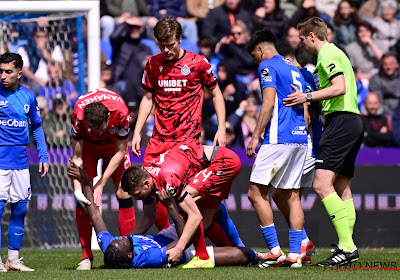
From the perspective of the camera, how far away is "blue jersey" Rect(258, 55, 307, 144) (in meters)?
6.85

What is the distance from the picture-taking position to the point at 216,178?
6926 millimetres

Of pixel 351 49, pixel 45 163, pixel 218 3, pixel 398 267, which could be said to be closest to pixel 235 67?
pixel 218 3

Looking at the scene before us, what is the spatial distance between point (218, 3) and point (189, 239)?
272 inches

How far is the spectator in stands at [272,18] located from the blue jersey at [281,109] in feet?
18.1

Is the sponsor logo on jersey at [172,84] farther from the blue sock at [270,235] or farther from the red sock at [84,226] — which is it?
the blue sock at [270,235]

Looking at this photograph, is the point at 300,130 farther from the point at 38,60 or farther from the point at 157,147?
the point at 38,60

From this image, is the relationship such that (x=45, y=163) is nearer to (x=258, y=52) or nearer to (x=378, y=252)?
(x=258, y=52)

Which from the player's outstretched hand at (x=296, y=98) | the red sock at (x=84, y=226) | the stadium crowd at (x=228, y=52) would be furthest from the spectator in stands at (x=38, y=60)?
the player's outstretched hand at (x=296, y=98)

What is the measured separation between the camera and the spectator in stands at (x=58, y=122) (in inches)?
438

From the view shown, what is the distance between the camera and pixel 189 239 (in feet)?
21.2

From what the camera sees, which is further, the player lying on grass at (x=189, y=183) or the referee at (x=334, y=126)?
the referee at (x=334, y=126)

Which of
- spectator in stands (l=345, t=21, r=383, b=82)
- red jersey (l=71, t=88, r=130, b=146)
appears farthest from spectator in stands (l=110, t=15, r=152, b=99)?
red jersey (l=71, t=88, r=130, b=146)

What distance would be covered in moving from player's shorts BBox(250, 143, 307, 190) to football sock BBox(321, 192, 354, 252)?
34 cm

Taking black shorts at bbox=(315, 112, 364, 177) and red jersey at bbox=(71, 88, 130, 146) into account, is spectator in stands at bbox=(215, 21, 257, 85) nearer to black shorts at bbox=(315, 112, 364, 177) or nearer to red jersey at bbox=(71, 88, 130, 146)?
red jersey at bbox=(71, 88, 130, 146)
